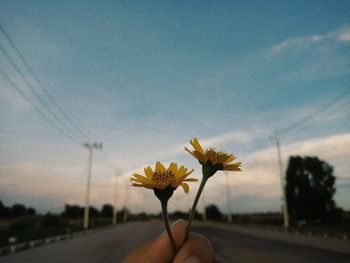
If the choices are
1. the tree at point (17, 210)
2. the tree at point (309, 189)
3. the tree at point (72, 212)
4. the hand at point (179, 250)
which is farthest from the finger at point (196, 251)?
the tree at point (72, 212)

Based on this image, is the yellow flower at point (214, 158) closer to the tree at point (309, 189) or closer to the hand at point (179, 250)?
the hand at point (179, 250)

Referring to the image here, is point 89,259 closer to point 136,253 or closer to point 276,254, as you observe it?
point 276,254

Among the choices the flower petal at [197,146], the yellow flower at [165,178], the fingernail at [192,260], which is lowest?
the fingernail at [192,260]

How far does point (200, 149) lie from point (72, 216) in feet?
510

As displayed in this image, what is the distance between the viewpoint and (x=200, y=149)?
1.00 metres

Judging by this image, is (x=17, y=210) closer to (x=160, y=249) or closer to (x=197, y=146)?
(x=160, y=249)

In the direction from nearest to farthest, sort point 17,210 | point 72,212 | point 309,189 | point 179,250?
point 179,250 < point 309,189 < point 17,210 < point 72,212

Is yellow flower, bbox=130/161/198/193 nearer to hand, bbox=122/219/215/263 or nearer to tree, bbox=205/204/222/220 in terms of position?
hand, bbox=122/219/215/263

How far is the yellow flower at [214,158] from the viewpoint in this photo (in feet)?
3.25

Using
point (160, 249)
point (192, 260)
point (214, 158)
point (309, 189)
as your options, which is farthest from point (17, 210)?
point (214, 158)

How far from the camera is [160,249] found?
3.76ft

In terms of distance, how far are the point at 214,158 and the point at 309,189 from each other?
6766 cm

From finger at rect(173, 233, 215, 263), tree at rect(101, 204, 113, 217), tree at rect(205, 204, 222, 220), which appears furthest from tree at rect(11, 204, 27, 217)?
finger at rect(173, 233, 215, 263)

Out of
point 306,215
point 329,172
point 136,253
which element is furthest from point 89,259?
point 329,172
